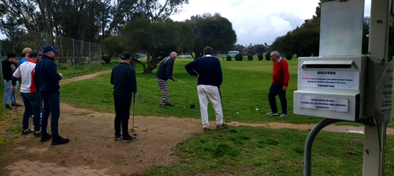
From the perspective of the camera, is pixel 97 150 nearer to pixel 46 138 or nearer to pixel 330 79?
pixel 46 138

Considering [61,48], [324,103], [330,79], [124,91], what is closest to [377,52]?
[330,79]

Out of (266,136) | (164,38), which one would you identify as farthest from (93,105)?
(164,38)

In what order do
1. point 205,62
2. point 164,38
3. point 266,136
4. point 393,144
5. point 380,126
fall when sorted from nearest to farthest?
point 380,126
point 393,144
point 266,136
point 205,62
point 164,38

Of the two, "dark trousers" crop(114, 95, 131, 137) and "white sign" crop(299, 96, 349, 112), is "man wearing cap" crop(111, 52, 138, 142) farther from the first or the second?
"white sign" crop(299, 96, 349, 112)

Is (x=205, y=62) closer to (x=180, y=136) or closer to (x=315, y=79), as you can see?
(x=180, y=136)

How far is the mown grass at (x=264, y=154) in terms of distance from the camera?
4.94 metres

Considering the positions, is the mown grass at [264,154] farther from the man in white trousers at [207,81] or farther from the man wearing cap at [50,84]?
the man wearing cap at [50,84]

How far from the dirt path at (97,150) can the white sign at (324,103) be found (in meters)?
3.04

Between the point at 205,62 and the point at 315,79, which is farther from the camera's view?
the point at 205,62

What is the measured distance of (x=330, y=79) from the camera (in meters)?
2.55

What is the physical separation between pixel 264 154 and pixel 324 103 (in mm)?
3259

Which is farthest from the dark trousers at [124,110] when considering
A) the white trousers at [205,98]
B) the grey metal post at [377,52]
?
the grey metal post at [377,52]

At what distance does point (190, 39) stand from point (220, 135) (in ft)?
101

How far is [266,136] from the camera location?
7.02m
